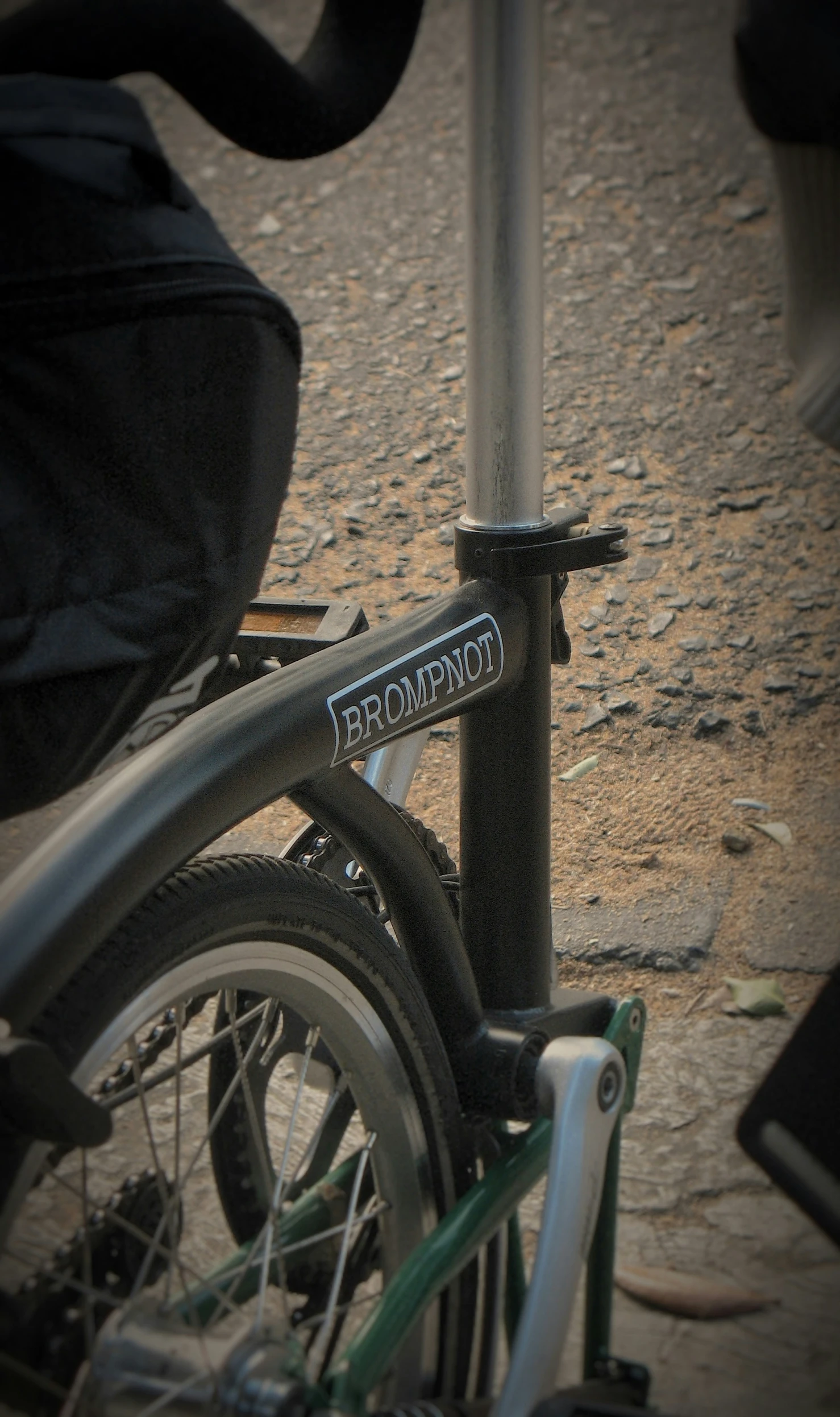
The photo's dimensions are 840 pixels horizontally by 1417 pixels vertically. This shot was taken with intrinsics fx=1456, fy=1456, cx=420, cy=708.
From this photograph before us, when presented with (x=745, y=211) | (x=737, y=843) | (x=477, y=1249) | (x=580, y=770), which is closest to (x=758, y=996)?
(x=737, y=843)

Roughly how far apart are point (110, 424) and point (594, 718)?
2.10 metres

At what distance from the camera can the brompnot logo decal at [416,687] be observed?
112 centimetres

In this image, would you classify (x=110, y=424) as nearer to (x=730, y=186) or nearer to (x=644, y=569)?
(x=644, y=569)

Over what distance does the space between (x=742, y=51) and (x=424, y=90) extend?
4.88 metres

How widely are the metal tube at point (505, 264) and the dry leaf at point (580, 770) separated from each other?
1465mm

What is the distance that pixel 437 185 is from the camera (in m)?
4.68

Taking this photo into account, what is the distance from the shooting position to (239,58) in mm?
896

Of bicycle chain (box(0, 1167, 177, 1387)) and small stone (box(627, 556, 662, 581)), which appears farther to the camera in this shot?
small stone (box(627, 556, 662, 581))

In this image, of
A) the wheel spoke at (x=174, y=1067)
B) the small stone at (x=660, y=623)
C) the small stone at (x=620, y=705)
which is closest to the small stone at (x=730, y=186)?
the small stone at (x=660, y=623)

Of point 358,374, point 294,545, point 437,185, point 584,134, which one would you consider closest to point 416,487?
point 294,545

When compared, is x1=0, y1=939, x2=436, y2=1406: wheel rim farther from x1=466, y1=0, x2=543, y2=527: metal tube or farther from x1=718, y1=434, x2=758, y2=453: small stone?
x1=718, y1=434, x2=758, y2=453: small stone

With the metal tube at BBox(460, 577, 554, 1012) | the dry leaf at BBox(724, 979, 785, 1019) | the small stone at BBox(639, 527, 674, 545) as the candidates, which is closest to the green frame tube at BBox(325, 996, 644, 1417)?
the metal tube at BBox(460, 577, 554, 1012)

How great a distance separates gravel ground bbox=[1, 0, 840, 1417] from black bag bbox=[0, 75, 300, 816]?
100 centimetres

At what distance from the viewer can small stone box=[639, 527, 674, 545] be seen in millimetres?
3275
